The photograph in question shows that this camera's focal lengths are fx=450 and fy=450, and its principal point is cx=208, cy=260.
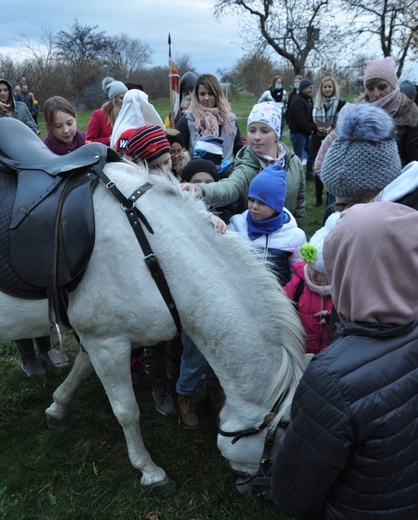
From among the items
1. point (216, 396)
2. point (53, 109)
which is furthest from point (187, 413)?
point (53, 109)

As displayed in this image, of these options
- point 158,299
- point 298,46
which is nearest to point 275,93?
point 298,46

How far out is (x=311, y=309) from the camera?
240cm

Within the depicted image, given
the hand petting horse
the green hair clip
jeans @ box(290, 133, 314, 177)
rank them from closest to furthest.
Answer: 1. the hand petting horse
2. the green hair clip
3. jeans @ box(290, 133, 314, 177)

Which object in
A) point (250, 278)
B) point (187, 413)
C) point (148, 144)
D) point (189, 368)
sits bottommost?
point (187, 413)

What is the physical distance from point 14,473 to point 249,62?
22442 mm

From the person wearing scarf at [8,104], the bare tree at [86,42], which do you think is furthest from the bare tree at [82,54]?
the person wearing scarf at [8,104]

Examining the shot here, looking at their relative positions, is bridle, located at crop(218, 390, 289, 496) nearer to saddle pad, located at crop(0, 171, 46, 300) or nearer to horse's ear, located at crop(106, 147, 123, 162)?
saddle pad, located at crop(0, 171, 46, 300)

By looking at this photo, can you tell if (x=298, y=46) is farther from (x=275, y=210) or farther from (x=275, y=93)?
(x=275, y=210)

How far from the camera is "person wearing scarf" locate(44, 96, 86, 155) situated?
3598 mm

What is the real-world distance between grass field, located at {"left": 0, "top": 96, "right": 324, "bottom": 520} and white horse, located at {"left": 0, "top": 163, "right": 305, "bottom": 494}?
52 cm

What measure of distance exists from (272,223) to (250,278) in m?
0.70

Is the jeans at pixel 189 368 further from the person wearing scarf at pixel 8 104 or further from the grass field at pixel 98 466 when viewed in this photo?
the person wearing scarf at pixel 8 104

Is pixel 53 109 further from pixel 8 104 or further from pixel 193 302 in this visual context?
pixel 8 104

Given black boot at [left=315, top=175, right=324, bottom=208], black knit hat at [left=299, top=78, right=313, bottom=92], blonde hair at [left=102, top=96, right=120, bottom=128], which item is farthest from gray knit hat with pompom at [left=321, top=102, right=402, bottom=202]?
black knit hat at [left=299, top=78, right=313, bottom=92]
